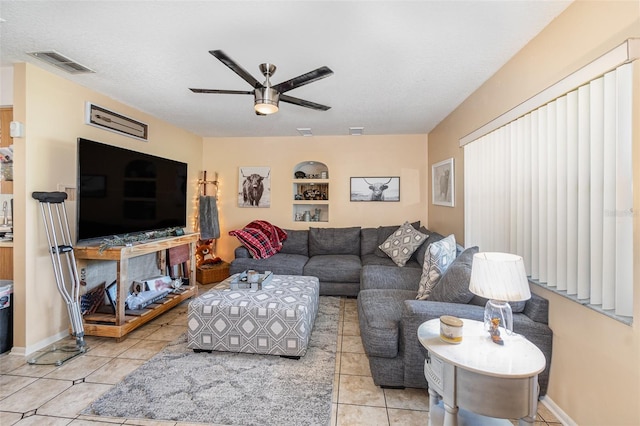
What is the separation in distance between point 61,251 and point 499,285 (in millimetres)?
3177

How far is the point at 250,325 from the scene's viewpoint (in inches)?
93.2

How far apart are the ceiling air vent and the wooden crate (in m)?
2.91

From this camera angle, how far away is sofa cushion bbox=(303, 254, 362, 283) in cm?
389

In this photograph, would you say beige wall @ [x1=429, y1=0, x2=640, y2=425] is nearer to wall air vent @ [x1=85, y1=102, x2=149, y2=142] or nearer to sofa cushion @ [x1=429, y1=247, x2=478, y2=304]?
sofa cushion @ [x1=429, y1=247, x2=478, y2=304]

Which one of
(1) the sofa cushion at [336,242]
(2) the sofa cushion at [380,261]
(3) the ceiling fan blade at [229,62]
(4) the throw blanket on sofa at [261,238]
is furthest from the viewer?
(1) the sofa cushion at [336,242]

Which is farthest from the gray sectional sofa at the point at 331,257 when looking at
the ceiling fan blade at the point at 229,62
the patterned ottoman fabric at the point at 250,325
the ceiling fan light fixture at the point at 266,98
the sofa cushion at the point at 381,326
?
the ceiling fan blade at the point at 229,62

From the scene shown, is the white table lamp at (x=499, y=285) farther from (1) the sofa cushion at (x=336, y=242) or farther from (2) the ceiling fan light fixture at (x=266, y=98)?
(1) the sofa cushion at (x=336, y=242)

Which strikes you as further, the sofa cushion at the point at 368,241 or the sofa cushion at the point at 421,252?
the sofa cushion at the point at 368,241

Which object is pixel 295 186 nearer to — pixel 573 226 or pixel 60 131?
pixel 60 131

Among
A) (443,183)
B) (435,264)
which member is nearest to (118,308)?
(435,264)

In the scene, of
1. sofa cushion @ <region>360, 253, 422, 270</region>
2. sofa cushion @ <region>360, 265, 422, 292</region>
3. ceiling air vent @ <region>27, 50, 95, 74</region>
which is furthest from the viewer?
sofa cushion @ <region>360, 253, 422, 270</region>

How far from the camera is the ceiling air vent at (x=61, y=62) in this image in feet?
7.32

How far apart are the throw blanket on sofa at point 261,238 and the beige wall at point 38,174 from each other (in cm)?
194

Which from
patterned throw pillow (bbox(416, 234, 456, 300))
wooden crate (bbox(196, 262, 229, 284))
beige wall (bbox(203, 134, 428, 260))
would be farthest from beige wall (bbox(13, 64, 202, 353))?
patterned throw pillow (bbox(416, 234, 456, 300))
